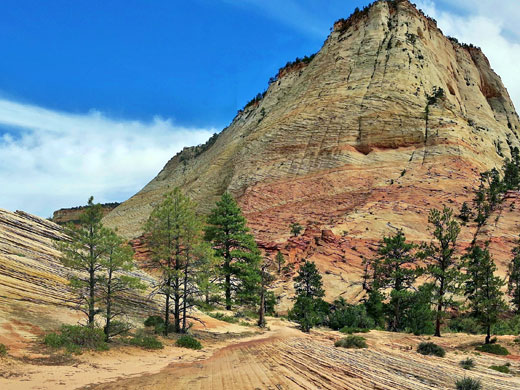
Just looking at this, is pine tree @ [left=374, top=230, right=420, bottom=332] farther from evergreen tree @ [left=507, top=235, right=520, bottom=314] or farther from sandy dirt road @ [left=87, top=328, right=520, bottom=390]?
sandy dirt road @ [left=87, top=328, right=520, bottom=390]

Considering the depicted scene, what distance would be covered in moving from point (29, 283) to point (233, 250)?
19.1 meters

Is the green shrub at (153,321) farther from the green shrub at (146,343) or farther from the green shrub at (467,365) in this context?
the green shrub at (467,365)

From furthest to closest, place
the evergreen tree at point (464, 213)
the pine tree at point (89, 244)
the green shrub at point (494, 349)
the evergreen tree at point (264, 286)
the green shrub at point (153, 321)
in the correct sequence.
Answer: the evergreen tree at point (464, 213), the evergreen tree at point (264, 286), the green shrub at point (153, 321), the green shrub at point (494, 349), the pine tree at point (89, 244)

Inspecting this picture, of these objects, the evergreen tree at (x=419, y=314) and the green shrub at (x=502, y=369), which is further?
the evergreen tree at (x=419, y=314)

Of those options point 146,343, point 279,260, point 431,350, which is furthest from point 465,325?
point 146,343

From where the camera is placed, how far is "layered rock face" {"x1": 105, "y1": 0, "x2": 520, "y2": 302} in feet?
160

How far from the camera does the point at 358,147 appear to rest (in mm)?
62375

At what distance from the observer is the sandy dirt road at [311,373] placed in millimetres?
10202

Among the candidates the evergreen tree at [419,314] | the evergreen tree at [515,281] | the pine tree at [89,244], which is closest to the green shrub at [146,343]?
the pine tree at [89,244]

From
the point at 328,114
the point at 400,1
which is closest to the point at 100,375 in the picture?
the point at 328,114

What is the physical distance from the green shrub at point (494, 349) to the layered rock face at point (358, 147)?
18442 mm

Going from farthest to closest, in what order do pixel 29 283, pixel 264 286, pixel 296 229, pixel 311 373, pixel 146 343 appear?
1. pixel 296 229
2. pixel 264 286
3. pixel 29 283
4. pixel 146 343
5. pixel 311 373

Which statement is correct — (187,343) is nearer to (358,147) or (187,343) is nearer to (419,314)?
(419,314)

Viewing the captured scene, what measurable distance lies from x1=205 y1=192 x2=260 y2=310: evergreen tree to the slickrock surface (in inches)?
457
